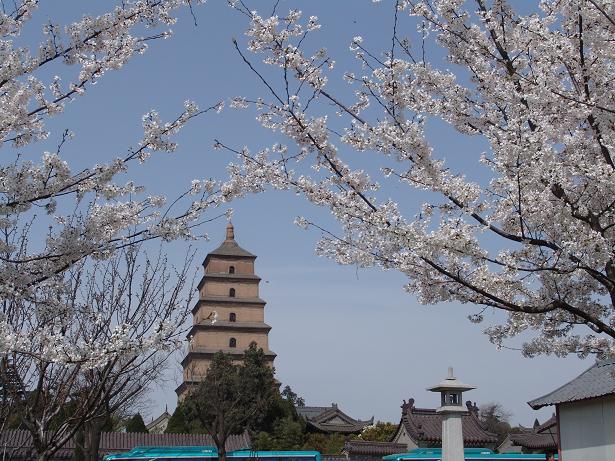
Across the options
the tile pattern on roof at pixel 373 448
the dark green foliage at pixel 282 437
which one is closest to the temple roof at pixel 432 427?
the tile pattern on roof at pixel 373 448

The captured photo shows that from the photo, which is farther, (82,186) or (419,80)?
(419,80)

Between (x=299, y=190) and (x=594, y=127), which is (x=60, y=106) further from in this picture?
(x=594, y=127)

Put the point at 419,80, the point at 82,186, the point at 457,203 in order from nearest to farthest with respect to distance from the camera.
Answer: the point at 82,186 → the point at 457,203 → the point at 419,80

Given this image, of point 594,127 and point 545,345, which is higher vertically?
point 594,127

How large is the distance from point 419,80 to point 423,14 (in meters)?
0.61

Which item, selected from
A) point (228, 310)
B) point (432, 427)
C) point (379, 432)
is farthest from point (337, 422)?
point (432, 427)

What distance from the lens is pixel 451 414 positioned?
10.6 metres

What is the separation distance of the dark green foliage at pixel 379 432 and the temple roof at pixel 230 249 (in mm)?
20143

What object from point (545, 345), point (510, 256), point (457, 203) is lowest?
point (545, 345)

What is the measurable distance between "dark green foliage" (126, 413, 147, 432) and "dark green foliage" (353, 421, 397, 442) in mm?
15709

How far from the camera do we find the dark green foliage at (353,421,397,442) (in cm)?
4644

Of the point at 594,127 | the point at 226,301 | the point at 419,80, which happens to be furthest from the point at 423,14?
the point at 226,301

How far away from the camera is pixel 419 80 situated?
19.2 ft

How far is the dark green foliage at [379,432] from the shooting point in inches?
1828
